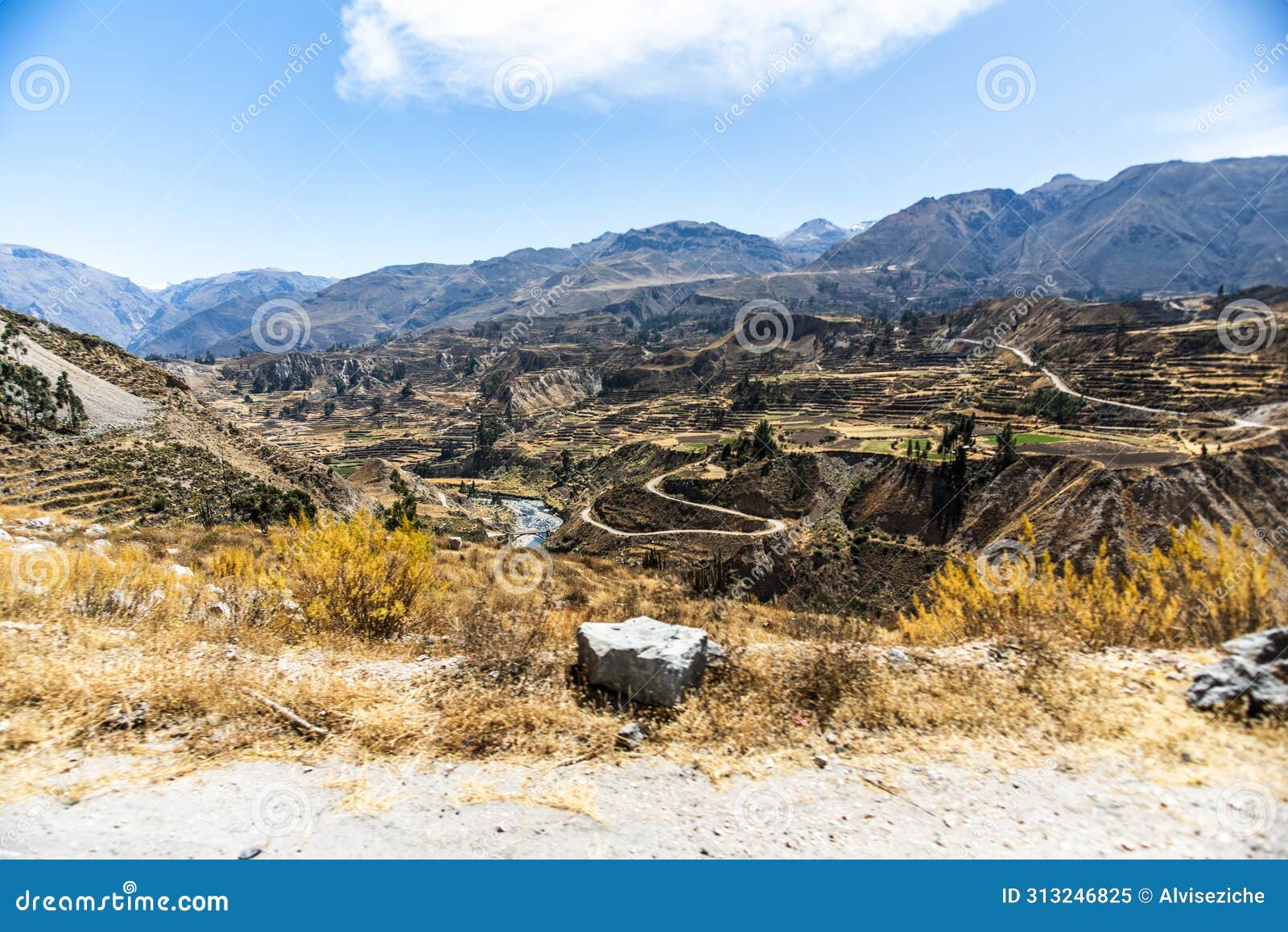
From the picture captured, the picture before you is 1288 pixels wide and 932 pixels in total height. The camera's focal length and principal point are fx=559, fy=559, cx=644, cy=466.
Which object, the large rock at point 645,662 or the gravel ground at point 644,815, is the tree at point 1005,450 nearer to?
the large rock at point 645,662

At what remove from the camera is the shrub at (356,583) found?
376 inches

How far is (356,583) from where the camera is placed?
980 centimetres

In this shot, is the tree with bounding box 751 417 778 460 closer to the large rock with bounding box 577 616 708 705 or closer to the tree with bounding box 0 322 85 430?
the large rock with bounding box 577 616 708 705

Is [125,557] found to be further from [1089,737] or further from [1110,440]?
[1110,440]

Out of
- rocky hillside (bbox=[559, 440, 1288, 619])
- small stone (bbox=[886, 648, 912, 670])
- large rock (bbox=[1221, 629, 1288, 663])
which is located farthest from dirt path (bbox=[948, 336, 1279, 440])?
small stone (bbox=[886, 648, 912, 670])

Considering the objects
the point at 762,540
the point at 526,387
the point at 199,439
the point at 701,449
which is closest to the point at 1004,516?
the point at 762,540

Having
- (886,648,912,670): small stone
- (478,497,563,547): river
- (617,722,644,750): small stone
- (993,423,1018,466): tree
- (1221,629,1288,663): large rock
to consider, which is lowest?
(478,497,563,547): river

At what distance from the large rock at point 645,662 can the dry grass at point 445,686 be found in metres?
0.25

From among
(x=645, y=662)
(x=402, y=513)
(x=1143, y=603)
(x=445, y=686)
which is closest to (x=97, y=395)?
(x=402, y=513)

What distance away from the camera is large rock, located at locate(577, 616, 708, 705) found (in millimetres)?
7082

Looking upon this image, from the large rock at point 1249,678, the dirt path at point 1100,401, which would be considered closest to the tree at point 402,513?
the large rock at point 1249,678

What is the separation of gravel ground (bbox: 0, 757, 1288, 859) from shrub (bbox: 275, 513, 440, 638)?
4260 millimetres

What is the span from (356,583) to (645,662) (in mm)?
5715

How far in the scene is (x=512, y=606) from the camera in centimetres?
1167
